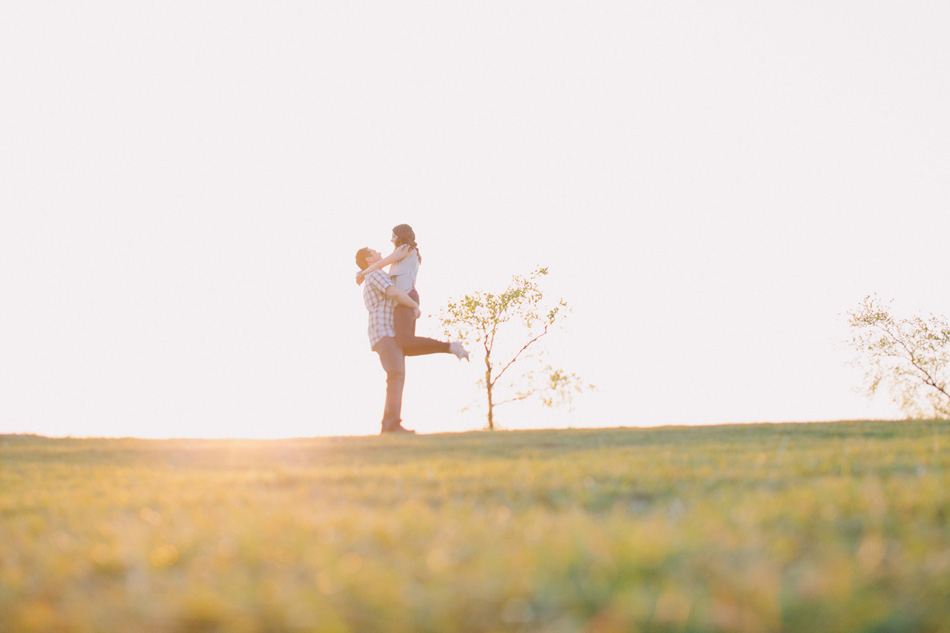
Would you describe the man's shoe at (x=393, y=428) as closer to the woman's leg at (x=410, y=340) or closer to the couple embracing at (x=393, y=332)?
the couple embracing at (x=393, y=332)

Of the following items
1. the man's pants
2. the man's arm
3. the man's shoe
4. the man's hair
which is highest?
the man's hair

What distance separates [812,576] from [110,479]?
6.08 meters

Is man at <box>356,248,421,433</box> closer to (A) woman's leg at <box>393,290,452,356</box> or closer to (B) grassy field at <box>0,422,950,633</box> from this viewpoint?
(A) woman's leg at <box>393,290,452,356</box>

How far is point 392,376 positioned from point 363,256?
285 centimetres

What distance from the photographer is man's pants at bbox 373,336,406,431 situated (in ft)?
46.0

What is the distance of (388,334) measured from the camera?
14.4 meters

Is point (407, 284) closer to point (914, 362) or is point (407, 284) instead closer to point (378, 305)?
point (378, 305)

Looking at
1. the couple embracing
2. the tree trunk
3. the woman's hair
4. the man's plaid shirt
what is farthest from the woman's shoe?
the tree trunk

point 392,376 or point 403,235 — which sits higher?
point 403,235

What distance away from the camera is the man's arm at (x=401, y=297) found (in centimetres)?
1430

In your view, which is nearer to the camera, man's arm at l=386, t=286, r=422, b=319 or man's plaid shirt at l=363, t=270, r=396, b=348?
man's arm at l=386, t=286, r=422, b=319

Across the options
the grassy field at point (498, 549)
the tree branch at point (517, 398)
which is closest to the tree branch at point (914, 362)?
the tree branch at point (517, 398)

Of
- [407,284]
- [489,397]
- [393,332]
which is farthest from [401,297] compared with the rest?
[489,397]

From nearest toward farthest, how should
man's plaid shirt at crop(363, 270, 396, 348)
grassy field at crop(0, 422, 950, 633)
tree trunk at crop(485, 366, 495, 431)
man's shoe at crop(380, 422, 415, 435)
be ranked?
1. grassy field at crop(0, 422, 950, 633)
2. man's shoe at crop(380, 422, 415, 435)
3. man's plaid shirt at crop(363, 270, 396, 348)
4. tree trunk at crop(485, 366, 495, 431)
